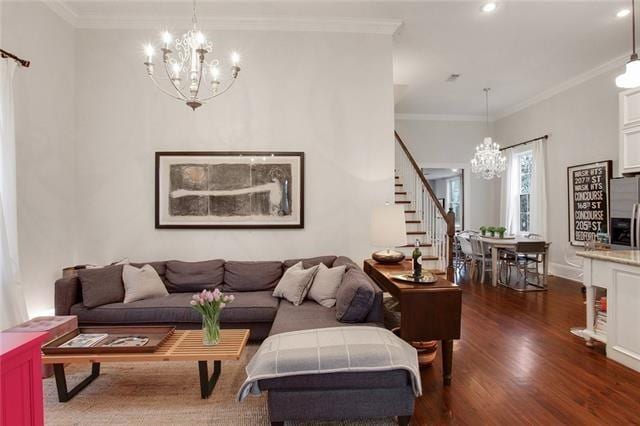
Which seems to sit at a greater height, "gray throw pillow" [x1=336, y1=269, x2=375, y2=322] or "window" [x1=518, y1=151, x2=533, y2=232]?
"window" [x1=518, y1=151, x2=533, y2=232]

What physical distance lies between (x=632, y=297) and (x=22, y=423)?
4.02 metres

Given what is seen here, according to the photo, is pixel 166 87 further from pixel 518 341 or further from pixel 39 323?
pixel 518 341

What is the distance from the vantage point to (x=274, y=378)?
2.07m

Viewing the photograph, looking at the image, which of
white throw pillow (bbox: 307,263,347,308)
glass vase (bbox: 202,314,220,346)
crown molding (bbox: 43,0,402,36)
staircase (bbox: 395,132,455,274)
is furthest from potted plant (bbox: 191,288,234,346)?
crown molding (bbox: 43,0,402,36)

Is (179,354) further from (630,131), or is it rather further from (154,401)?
(630,131)

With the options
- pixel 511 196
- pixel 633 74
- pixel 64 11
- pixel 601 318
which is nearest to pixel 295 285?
pixel 601 318

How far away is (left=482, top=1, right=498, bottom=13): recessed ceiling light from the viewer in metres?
3.96

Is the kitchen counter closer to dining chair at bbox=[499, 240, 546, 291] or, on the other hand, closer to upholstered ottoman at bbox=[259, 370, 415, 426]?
upholstered ottoman at bbox=[259, 370, 415, 426]

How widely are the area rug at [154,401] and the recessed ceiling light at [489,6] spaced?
429 centimetres

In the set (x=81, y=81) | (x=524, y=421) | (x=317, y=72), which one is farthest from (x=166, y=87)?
(x=524, y=421)

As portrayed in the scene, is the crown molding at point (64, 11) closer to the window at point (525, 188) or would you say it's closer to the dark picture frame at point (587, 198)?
Result: the dark picture frame at point (587, 198)

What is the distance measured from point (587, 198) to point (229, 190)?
5830 millimetres

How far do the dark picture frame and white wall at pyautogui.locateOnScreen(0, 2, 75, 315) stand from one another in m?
7.55

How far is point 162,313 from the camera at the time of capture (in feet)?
11.0
